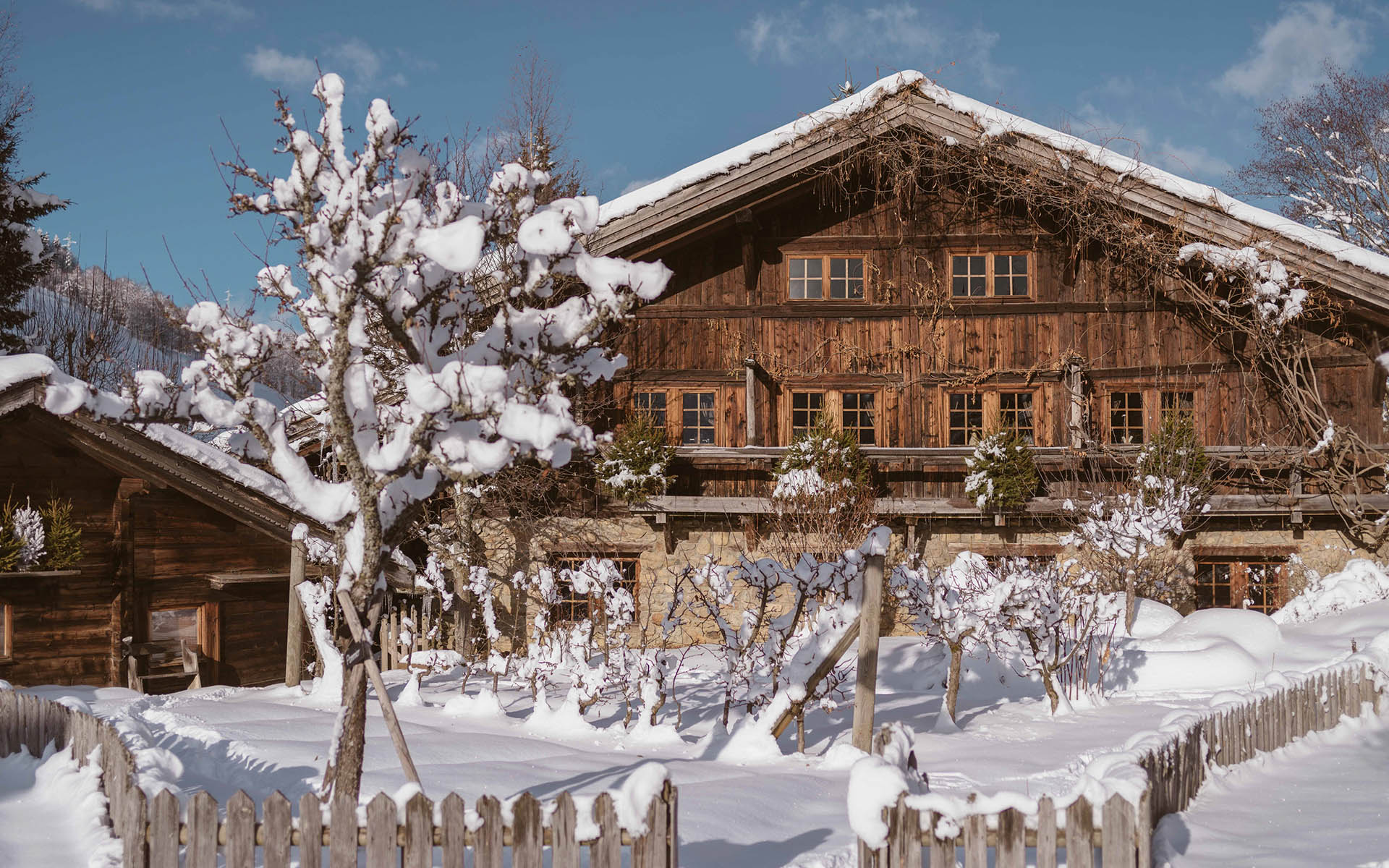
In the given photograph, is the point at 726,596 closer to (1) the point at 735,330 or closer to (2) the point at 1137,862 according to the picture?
(2) the point at 1137,862

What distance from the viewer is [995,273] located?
16.4 metres

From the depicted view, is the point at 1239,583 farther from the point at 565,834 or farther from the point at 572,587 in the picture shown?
the point at 565,834

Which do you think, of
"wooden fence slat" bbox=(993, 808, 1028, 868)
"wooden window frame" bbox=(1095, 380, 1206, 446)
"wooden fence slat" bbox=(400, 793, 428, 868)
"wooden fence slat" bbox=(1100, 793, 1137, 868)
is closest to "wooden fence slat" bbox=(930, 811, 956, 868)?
"wooden fence slat" bbox=(993, 808, 1028, 868)

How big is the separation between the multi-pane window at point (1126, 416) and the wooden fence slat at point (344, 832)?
45.7 ft

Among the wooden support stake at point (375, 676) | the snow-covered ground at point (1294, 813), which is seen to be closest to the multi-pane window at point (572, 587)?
the snow-covered ground at point (1294, 813)

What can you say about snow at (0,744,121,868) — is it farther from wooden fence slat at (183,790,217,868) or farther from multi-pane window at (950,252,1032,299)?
multi-pane window at (950,252,1032,299)

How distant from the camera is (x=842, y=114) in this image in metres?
15.5

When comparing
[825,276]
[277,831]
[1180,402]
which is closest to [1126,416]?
[1180,402]

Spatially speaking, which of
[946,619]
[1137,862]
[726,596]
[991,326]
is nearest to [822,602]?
[726,596]

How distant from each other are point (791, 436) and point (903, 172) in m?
4.51

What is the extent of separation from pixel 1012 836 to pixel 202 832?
3.64 metres

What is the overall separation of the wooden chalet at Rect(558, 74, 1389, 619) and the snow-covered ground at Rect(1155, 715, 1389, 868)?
695 centimetres

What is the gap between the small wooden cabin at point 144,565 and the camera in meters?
11.8

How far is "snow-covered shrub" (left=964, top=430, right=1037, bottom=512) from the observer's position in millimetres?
14734
